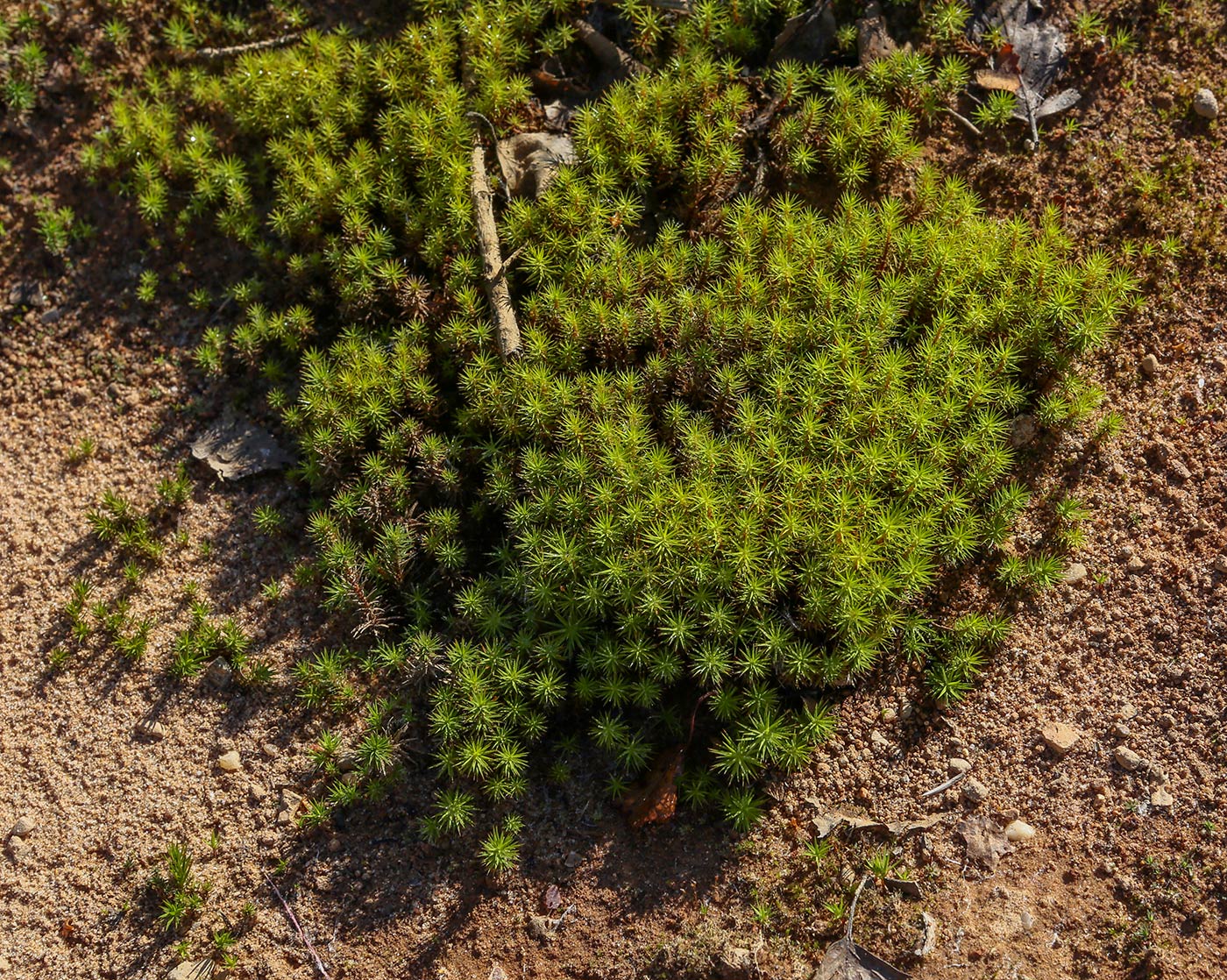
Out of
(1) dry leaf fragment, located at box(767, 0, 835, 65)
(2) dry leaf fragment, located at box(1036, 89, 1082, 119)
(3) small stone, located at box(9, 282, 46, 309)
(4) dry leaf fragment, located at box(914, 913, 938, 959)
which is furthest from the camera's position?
(3) small stone, located at box(9, 282, 46, 309)

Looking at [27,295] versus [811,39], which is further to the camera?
[27,295]

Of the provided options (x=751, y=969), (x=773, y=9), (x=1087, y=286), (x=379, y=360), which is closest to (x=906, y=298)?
(x=1087, y=286)

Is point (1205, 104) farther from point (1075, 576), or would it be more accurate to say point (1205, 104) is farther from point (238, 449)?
point (238, 449)

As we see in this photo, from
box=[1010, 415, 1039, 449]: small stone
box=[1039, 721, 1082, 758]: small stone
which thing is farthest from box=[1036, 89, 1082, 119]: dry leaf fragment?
box=[1039, 721, 1082, 758]: small stone

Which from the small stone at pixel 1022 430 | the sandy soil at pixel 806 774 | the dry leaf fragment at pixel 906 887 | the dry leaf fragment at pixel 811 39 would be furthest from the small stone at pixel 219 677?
the dry leaf fragment at pixel 811 39

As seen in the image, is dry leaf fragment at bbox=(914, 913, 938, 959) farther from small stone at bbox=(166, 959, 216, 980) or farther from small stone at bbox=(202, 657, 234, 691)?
small stone at bbox=(202, 657, 234, 691)

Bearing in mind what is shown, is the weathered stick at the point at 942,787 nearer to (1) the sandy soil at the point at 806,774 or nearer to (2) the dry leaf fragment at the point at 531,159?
(1) the sandy soil at the point at 806,774

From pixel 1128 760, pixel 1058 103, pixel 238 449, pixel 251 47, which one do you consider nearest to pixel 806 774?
pixel 1128 760
